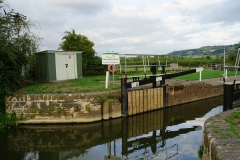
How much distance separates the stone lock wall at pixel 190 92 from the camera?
507 inches

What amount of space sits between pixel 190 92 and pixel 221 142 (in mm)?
10711

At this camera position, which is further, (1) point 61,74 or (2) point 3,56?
(1) point 61,74

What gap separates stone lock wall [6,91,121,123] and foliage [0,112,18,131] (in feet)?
0.64

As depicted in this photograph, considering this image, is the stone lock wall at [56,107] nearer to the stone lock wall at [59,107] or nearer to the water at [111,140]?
the stone lock wall at [59,107]

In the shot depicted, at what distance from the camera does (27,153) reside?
707 cm

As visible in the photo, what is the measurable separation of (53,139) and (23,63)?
4.57 metres

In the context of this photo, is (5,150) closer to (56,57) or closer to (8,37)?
(8,37)

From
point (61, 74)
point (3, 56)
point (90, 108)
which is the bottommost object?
point (90, 108)

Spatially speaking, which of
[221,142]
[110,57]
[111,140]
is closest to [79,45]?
[110,57]

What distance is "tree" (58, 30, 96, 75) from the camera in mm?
19062

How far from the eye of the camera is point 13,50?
1011cm

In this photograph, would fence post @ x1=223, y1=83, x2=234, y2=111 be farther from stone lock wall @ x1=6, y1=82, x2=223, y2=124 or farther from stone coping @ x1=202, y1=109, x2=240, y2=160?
stone lock wall @ x1=6, y1=82, x2=223, y2=124

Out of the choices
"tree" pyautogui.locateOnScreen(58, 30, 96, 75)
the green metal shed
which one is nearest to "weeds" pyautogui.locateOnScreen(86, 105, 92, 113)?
the green metal shed

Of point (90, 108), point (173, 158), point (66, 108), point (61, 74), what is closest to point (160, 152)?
point (173, 158)
